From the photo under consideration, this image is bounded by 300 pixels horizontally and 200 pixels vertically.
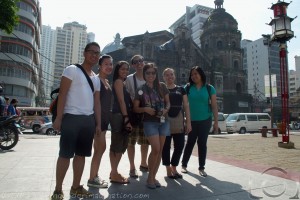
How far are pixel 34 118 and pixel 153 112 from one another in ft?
66.3

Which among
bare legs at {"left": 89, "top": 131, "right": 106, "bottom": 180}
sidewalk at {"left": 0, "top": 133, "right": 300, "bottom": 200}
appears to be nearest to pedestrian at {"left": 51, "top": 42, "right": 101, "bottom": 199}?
sidewalk at {"left": 0, "top": 133, "right": 300, "bottom": 200}

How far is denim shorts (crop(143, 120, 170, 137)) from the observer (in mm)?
3698

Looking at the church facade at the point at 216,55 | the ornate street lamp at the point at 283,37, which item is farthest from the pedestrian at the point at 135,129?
the church facade at the point at 216,55

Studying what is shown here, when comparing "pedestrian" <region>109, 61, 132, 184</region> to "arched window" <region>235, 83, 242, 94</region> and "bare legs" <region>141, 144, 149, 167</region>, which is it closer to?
"bare legs" <region>141, 144, 149, 167</region>

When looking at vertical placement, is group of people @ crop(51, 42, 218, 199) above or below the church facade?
below

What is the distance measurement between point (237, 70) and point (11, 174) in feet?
164

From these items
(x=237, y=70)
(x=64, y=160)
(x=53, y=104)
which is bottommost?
(x=64, y=160)

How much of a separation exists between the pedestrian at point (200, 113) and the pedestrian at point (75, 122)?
2088mm

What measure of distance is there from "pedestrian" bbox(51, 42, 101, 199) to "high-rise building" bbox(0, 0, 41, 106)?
35961 mm

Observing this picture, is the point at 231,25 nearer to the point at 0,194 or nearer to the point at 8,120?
the point at 8,120

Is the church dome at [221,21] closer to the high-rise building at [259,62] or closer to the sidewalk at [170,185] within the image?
the high-rise building at [259,62]

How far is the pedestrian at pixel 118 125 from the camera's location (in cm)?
→ 378

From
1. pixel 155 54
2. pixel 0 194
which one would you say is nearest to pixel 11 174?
pixel 0 194

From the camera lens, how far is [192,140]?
4.78 m
